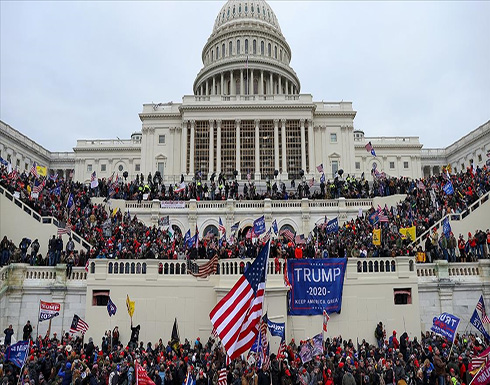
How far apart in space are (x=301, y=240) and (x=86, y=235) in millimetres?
13788

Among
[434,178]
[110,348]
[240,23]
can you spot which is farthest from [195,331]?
[240,23]

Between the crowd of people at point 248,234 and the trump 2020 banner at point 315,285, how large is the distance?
1.40 m

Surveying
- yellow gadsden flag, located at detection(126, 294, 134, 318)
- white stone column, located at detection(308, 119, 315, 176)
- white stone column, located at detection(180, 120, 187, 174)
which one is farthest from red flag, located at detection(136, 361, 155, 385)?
white stone column, located at detection(308, 119, 315, 176)

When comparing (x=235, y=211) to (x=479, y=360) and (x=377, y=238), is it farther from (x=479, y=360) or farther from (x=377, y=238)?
(x=479, y=360)

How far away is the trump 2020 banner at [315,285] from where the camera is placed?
19.7 metres

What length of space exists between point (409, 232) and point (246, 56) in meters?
66.6

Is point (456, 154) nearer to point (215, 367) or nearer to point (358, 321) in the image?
point (358, 321)

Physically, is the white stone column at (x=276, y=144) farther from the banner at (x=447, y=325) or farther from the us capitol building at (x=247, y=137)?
the banner at (x=447, y=325)

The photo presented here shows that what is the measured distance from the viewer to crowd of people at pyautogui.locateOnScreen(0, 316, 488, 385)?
44.0 ft

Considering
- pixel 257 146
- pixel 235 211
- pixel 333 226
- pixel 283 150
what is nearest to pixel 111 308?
pixel 333 226

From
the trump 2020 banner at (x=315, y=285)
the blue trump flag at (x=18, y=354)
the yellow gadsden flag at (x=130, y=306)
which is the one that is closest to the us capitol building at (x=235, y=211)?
the trump 2020 banner at (x=315, y=285)

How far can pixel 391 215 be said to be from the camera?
101ft

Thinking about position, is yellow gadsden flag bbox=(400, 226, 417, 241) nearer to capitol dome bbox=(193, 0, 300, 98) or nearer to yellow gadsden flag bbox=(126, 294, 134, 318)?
yellow gadsden flag bbox=(126, 294, 134, 318)

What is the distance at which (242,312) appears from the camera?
11.5 m
